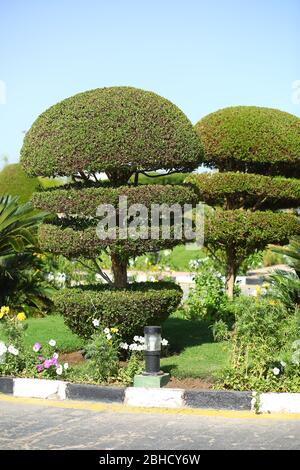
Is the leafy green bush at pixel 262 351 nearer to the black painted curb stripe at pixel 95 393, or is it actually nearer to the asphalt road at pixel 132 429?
the asphalt road at pixel 132 429

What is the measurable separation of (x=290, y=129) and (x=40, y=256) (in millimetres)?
4432

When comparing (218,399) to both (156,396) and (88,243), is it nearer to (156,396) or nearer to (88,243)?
(156,396)

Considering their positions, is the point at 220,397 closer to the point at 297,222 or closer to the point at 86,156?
the point at 86,156

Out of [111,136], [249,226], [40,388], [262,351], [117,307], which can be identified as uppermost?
[111,136]

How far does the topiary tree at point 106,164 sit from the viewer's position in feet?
27.3

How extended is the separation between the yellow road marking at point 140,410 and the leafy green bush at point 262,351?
38 centimetres

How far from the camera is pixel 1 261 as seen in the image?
444 inches

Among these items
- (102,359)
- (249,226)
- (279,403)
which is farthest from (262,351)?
(249,226)

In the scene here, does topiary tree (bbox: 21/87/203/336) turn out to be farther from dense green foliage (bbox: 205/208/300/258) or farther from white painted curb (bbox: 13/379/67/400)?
dense green foliage (bbox: 205/208/300/258)

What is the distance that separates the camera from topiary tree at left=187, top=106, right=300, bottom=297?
40.4 ft

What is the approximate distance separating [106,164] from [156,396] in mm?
2480

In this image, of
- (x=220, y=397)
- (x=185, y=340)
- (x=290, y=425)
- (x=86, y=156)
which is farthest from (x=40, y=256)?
(x=290, y=425)

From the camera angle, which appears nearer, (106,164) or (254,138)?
(106,164)
